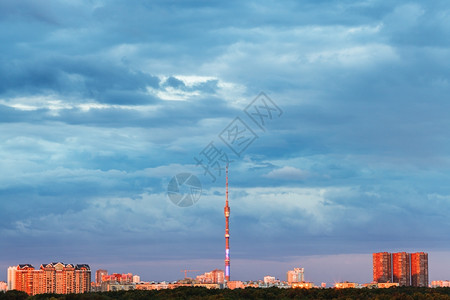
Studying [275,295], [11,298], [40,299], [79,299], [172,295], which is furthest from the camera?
[275,295]

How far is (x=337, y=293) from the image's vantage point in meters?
111

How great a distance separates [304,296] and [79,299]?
4666 cm

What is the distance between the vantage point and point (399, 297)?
9881cm

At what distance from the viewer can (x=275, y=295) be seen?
110 metres

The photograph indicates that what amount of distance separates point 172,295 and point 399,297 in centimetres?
3439

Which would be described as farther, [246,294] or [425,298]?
[246,294]

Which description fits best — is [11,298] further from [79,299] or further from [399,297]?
[399,297]

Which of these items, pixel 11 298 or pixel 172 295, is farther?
pixel 172 295

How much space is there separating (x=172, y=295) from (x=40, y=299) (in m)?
22.4

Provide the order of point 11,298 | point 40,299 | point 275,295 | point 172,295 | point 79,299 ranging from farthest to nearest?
point 275,295 < point 172,295 < point 11,298 < point 40,299 < point 79,299

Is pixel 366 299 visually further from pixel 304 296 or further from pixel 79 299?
pixel 79 299

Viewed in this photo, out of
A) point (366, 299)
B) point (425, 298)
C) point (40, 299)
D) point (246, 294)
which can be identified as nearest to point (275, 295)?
point (246, 294)

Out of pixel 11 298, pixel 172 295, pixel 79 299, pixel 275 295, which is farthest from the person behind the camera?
pixel 275 295

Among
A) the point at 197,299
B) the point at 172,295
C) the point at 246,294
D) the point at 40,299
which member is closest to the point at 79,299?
the point at 40,299
